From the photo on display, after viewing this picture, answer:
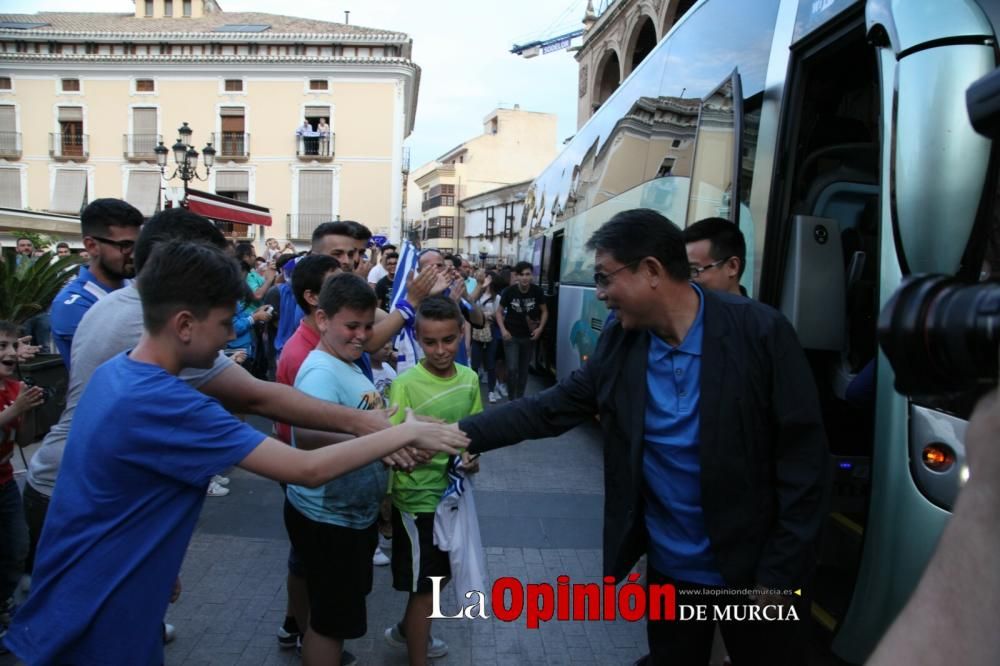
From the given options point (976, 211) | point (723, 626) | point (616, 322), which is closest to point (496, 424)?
point (616, 322)

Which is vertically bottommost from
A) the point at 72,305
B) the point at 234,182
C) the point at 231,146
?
the point at 72,305

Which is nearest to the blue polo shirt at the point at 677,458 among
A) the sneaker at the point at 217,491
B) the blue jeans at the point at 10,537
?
the blue jeans at the point at 10,537

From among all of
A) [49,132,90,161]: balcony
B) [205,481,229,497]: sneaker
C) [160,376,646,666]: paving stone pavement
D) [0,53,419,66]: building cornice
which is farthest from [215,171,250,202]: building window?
[205,481,229,497]: sneaker

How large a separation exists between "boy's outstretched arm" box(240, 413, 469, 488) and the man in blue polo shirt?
166 centimetres

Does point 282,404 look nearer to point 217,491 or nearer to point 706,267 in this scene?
point 706,267

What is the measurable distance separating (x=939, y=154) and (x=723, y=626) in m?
1.90

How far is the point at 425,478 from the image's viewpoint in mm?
2939

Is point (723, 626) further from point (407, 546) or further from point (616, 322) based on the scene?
point (407, 546)

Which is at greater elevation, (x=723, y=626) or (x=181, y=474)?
(x=181, y=474)

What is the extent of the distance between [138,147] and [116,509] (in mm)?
42230

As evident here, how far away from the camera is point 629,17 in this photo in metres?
24.1

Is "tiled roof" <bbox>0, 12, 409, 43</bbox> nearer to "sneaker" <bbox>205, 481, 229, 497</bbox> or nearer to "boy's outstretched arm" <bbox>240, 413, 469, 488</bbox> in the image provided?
"sneaker" <bbox>205, 481, 229, 497</bbox>

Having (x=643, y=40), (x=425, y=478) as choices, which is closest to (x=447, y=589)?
(x=425, y=478)

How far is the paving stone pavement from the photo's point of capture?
344 cm
